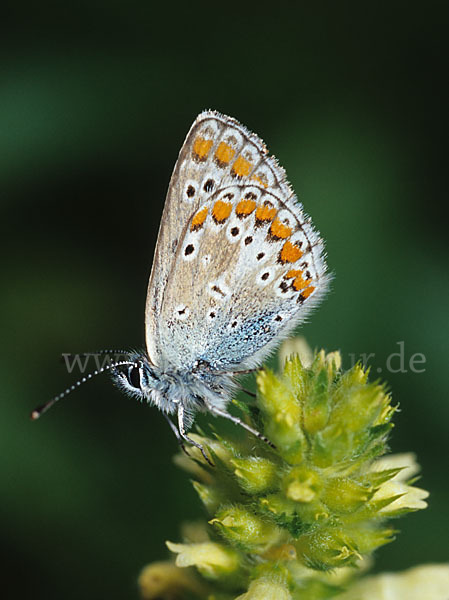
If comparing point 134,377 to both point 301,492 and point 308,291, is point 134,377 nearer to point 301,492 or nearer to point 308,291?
point 308,291

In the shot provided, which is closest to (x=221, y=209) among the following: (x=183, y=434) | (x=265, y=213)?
(x=265, y=213)

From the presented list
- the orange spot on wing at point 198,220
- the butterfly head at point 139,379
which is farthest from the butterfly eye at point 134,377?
the orange spot on wing at point 198,220

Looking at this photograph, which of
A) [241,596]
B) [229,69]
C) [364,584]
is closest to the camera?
[241,596]

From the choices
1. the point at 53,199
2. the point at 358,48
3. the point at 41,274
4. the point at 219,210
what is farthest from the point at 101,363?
the point at 358,48

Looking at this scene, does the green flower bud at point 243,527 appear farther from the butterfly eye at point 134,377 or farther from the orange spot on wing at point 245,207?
the orange spot on wing at point 245,207

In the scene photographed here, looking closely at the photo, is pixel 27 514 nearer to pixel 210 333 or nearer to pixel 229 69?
pixel 210 333

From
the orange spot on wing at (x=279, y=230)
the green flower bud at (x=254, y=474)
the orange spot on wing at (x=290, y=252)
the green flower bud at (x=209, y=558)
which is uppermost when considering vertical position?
the orange spot on wing at (x=279, y=230)

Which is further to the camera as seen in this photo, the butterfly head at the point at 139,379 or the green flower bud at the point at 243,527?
the butterfly head at the point at 139,379

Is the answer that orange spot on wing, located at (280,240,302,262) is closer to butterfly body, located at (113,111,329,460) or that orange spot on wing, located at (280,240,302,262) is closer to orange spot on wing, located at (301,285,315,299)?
butterfly body, located at (113,111,329,460)
